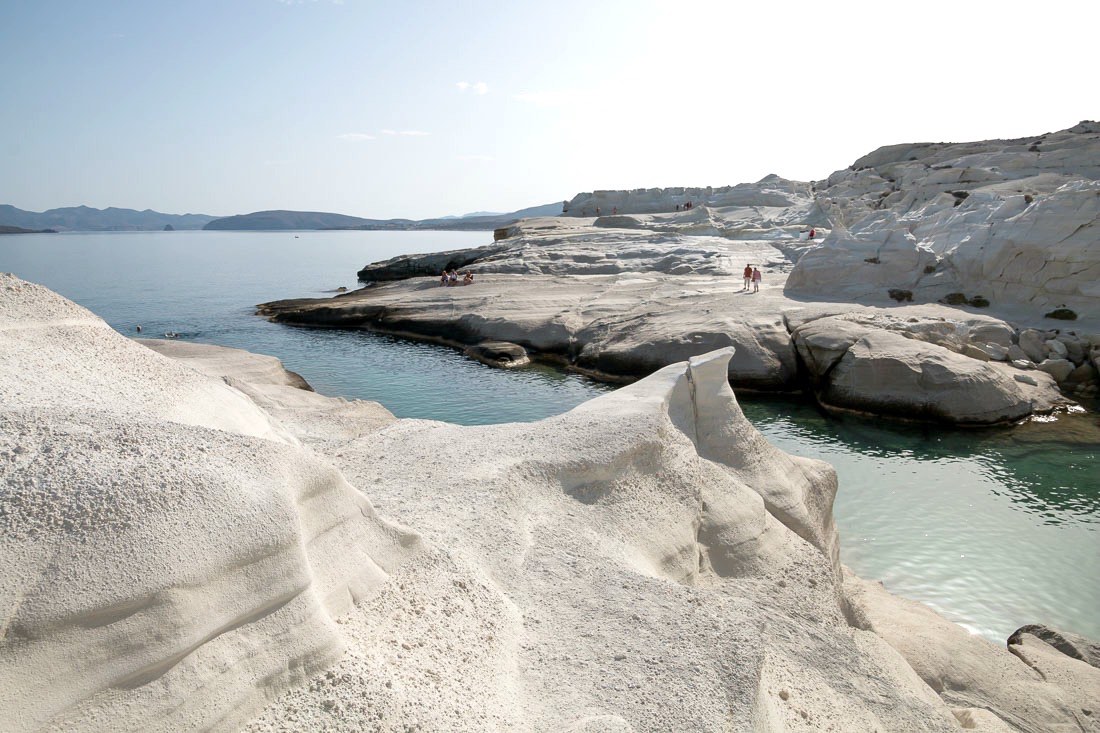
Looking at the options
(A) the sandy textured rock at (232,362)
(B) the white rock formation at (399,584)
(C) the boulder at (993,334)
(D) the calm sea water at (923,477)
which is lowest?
(D) the calm sea water at (923,477)

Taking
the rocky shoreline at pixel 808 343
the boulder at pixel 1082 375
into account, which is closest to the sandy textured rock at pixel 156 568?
the rocky shoreline at pixel 808 343

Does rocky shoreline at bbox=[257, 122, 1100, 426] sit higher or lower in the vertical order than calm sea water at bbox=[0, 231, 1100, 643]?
higher

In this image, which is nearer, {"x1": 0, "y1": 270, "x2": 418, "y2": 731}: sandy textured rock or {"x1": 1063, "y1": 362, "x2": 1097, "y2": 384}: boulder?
{"x1": 0, "y1": 270, "x2": 418, "y2": 731}: sandy textured rock

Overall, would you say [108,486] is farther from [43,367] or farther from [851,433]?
[851,433]

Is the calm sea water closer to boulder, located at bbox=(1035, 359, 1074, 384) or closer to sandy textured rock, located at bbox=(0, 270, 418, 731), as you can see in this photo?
boulder, located at bbox=(1035, 359, 1074, 384)

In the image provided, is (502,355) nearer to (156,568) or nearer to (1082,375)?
(1082,375)

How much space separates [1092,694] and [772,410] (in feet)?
42.8

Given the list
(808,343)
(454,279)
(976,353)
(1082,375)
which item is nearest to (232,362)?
(808,343)

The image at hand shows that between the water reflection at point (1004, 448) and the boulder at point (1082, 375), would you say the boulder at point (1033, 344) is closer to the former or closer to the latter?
the boulder at point (1082, 375)

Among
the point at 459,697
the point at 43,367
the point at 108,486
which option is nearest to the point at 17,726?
the point at 108,486

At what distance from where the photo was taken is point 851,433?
61.9 ft

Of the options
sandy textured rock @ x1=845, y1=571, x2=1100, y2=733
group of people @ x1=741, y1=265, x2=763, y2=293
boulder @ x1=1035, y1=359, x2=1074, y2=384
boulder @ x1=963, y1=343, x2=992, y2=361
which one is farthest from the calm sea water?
group of people @ x1=741, y1=265, x2=763, y2=293

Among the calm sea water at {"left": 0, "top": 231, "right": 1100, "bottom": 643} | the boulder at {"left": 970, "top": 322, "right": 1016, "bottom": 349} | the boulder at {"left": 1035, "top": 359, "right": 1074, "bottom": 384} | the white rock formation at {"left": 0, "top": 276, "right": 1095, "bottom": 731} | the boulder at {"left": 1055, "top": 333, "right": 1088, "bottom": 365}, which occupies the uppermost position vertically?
the white rock formation at {"left": 0, "top": 276, "right": 1095, "bottom": 731}

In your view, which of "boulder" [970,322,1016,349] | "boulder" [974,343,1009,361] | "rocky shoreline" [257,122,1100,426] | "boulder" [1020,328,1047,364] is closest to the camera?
"rocky shoreline" [257,122,1100,426]
